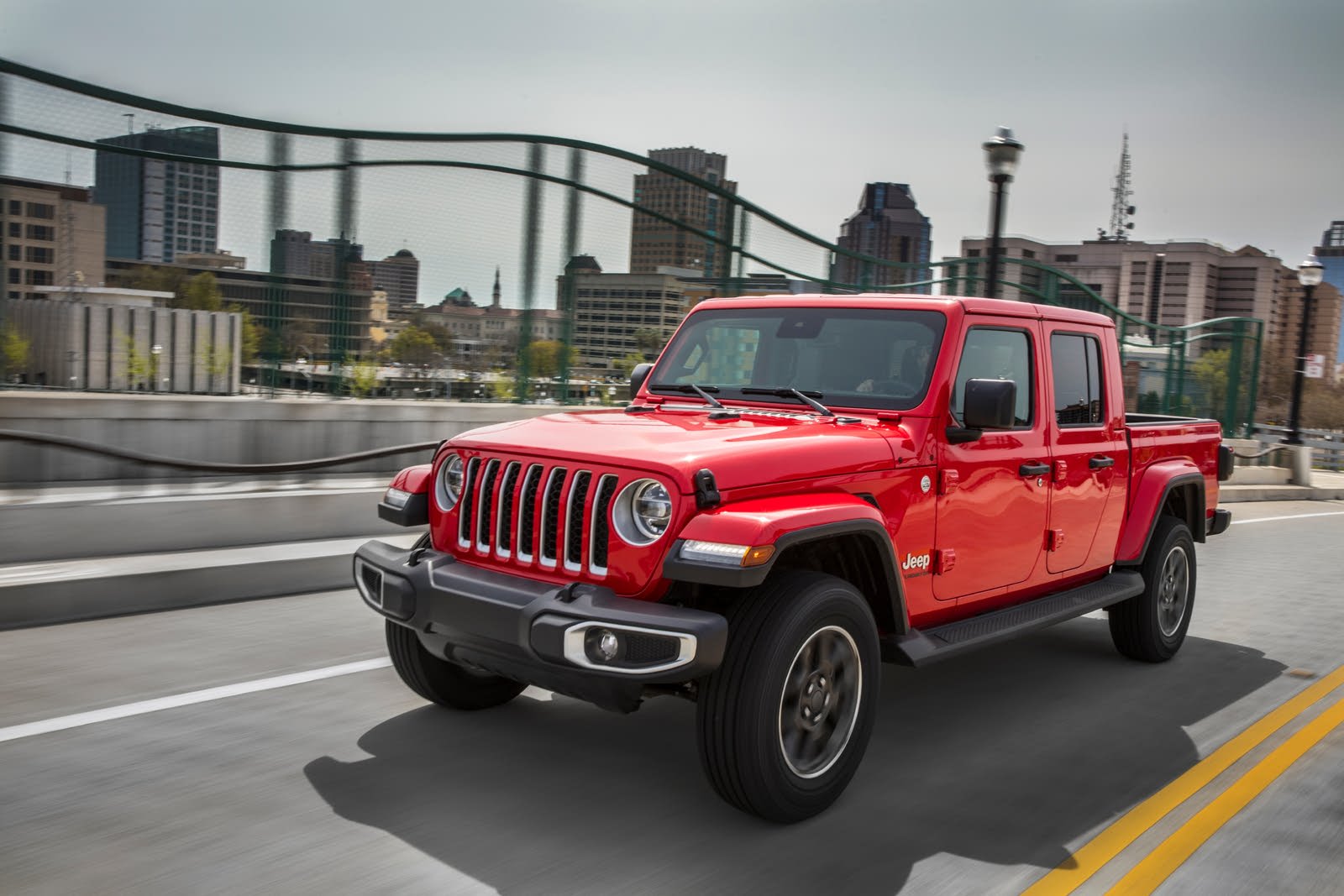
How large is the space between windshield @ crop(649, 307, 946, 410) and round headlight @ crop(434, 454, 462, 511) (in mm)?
1381

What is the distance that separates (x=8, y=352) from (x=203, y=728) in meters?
3.95

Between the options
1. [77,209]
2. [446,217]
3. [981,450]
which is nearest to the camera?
[981,450]

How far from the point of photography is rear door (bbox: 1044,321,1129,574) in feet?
18.5

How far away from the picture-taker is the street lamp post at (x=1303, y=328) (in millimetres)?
24031

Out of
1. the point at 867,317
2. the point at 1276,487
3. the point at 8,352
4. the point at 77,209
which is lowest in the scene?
the point at 1276,487

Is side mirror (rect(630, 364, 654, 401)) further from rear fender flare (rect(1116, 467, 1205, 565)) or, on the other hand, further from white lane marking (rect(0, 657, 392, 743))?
rear fender flare (rect(1116, 467, 1205, 565))

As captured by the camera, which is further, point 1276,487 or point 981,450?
point 1276,487

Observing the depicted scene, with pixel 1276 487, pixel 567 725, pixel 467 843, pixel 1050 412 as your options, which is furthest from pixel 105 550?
pixel 1276 487

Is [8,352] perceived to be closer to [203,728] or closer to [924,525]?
[203,728]

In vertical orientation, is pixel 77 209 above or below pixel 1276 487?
above

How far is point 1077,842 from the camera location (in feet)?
13.0

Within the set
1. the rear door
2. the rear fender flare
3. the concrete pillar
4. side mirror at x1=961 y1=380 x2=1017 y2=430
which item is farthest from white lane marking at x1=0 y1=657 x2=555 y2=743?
the concrete pillar

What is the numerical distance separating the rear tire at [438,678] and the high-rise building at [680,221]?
659 cm

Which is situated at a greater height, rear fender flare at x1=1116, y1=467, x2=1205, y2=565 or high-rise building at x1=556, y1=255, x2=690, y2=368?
high-rise building at x1=556, y1=255, x2=690, y2=368
